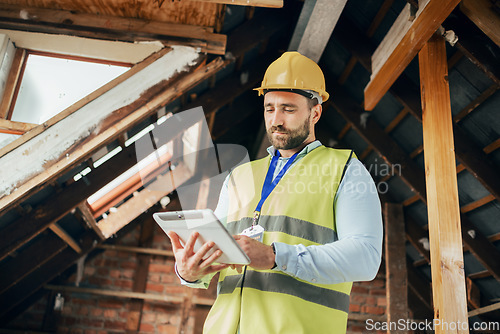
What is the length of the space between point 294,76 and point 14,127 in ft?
6.09

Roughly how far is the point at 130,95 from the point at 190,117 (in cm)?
158

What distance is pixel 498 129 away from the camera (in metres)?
3.09

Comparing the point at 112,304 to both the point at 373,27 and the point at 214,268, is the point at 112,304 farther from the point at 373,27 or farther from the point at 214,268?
the point at 214,268

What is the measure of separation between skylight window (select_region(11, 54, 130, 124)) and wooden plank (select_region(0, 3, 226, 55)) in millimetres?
467

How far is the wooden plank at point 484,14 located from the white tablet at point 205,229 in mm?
1901

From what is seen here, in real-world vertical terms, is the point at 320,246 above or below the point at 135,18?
below

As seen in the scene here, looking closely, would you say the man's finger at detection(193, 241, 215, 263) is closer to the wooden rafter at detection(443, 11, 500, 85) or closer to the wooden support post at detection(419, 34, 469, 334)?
the wooden support post at detection(419, 34, 469, 334)

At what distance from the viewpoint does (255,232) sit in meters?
1.28

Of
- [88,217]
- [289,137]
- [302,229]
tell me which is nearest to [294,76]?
[289,137]

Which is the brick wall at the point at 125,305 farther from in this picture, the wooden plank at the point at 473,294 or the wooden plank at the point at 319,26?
the wooden plank at the point at 319,26

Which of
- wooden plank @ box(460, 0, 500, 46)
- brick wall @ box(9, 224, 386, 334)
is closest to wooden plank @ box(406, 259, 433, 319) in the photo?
brick wall @ box(9, 224, 386, 334)

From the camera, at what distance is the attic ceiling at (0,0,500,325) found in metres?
2.50

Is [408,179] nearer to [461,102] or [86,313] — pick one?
[461,102]

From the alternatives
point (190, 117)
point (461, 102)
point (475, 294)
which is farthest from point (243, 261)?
point (475, 294)
